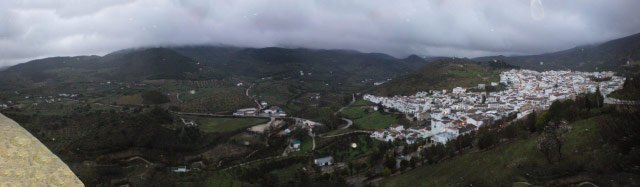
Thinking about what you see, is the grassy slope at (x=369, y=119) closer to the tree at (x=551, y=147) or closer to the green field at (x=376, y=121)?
the green field at (x=376, y=121)

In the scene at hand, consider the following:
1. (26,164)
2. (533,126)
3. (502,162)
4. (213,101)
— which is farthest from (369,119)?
(26,164)

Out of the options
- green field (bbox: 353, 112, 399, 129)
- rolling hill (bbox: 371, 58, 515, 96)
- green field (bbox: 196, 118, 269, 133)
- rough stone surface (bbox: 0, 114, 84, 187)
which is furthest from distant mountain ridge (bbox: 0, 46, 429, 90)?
rough stone surface (bbox: 0, 114, 84, 187)

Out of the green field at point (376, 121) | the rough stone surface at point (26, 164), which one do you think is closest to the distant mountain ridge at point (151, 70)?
the green field at point (376, 121)

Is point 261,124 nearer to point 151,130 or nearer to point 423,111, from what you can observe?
point 151,130

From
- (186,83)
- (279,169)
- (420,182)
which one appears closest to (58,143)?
(279,169)

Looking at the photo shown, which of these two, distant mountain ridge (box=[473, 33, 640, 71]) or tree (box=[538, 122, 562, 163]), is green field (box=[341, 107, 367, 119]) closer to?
tree (box=[538, 122, 562, 163])
